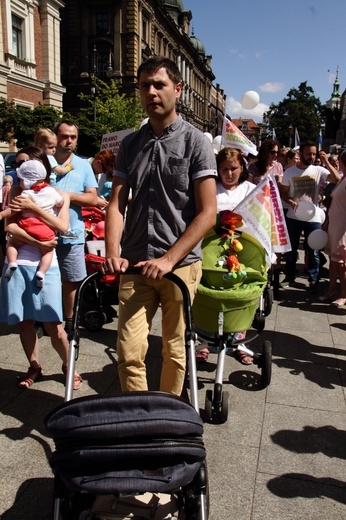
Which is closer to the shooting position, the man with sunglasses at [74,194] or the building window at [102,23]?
the man with sunglasses at [74,194]

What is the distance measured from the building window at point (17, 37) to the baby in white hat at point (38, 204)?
3229cm

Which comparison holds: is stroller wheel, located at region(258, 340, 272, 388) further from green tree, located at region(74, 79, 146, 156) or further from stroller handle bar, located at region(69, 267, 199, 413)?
green tree, located at region(74, 79, 146, 156)

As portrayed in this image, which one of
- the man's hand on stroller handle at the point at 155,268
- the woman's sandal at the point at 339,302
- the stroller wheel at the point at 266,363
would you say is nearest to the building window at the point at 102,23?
the woman's sandal at the point at 339,302

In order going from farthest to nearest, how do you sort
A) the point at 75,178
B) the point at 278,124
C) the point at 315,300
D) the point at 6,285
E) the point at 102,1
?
1. the point at 278,124
2. the point at 102,1
3. the point at 315,300
4. the point at 75,178
5. the point at 6,285

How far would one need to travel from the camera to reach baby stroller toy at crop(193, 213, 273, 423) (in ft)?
11.3

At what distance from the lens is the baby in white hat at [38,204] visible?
141 inches

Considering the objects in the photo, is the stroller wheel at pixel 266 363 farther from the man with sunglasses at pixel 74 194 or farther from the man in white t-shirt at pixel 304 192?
the man in white t-shirt at pixel 304 192

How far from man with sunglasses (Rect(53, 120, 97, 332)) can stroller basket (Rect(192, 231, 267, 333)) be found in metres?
1.18

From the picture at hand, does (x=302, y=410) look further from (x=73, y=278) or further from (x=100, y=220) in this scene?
(x=100, y=220)

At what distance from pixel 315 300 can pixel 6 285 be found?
457 cm

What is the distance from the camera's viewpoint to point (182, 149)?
2.70m

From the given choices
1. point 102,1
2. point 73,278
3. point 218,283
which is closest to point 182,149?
point 218,283

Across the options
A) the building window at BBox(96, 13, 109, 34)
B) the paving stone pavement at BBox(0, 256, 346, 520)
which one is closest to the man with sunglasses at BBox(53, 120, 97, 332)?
the paving stone pavement at BBox(0, 256, 346, 520)

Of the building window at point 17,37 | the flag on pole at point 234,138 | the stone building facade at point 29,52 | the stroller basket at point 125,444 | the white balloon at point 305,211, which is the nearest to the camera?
the stroller basket at point 125,444
